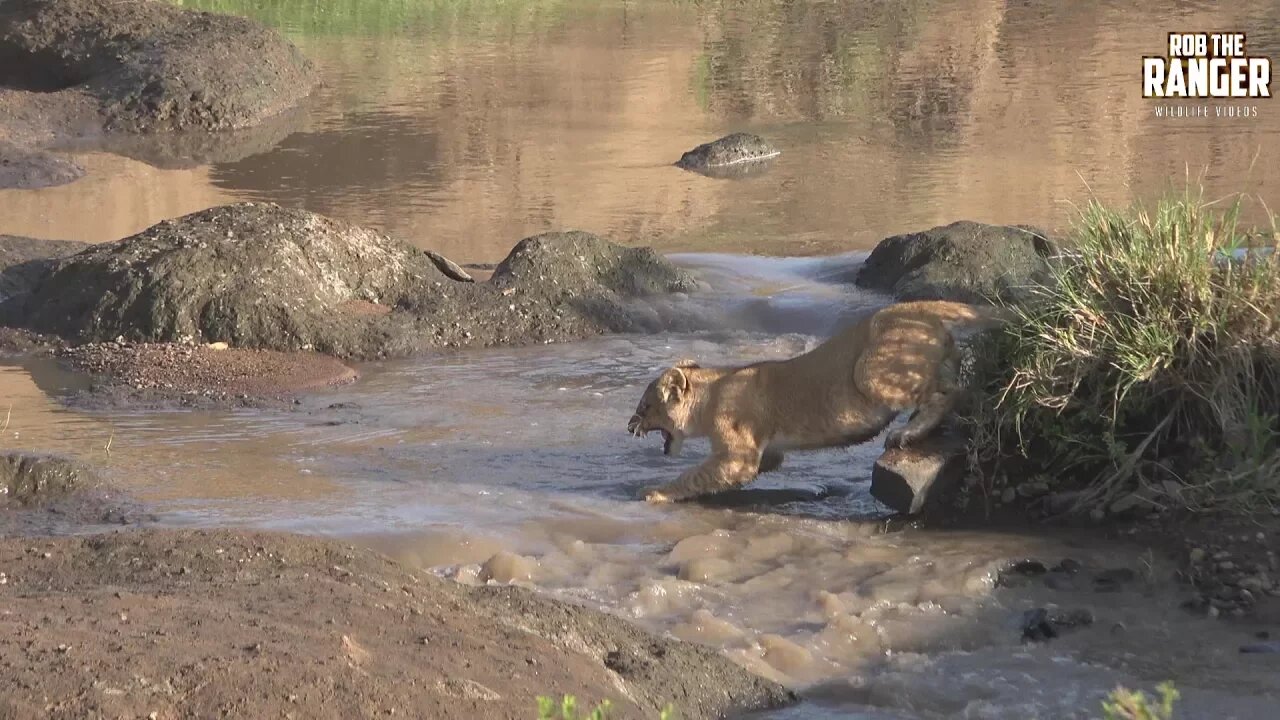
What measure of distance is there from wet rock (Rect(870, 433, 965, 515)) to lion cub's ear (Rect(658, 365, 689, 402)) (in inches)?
41.7

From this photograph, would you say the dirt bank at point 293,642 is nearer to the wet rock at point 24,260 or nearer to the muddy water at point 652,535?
the muddy water at point 652,535

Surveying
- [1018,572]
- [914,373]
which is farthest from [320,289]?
[1018,572]

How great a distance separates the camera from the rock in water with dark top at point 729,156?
18.2m

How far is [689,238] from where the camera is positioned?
15.0 meters

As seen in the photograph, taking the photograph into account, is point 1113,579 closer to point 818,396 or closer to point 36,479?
point 818,396

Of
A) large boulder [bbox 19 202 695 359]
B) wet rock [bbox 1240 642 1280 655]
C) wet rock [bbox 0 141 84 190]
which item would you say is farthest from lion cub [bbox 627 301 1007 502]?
wet rock [bbox 0 141 84 190]

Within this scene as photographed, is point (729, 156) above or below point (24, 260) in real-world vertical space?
above

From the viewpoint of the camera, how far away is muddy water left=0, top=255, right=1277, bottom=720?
5.94 meters

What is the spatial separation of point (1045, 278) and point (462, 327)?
4.86 m

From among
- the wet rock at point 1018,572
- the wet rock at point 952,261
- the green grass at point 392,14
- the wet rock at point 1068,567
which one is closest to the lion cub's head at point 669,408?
the wet rock at point 1018,572

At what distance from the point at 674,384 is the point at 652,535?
35.4 inches

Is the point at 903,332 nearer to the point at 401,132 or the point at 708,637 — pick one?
the point at 708,637

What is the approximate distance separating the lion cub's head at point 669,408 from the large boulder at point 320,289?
3.39 metres

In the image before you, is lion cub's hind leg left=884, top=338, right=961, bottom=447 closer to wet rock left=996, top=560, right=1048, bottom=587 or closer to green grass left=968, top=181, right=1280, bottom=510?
green grass left=968, top=181, right=1280, bottom=510
